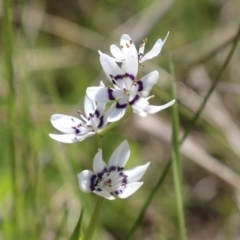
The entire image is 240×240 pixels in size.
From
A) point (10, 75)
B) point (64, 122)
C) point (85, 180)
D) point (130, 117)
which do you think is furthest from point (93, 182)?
point (130, 117)

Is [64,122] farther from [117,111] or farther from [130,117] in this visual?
[130,117]

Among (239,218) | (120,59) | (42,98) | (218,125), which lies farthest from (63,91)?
(120,59)

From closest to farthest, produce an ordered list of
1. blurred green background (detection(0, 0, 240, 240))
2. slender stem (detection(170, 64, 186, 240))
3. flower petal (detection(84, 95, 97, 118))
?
flower petal (detection(84, 95, 97, 118)) < slender stem (detection(170, 64, 186, 240)) < blurred green background (detection(0, 0, 240, 240))

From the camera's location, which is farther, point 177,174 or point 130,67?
point 177,174

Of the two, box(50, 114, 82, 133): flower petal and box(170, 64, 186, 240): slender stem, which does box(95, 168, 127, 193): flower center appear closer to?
box(50, 114, 82, 133): flower petal

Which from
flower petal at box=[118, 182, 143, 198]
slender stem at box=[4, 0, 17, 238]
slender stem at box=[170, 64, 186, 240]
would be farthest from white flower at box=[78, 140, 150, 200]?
slender stem at box=[4, 0, 17, 238]

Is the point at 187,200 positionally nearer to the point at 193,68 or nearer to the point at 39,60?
the point at 193,68

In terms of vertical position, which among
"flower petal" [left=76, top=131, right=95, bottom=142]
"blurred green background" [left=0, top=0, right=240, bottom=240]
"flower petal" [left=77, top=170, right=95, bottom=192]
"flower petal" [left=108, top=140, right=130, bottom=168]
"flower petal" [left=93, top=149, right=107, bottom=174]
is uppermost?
"blurred green background" [left=0, top=0, right=240, bottom=240]
